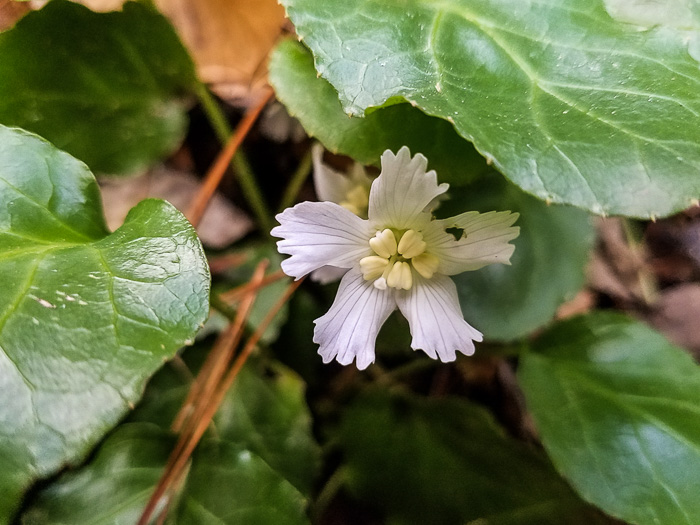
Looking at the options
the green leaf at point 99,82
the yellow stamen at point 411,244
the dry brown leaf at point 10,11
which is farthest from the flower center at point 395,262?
the dry brown leaf at point 10,11

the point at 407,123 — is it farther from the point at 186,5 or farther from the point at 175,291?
the point at 186,5

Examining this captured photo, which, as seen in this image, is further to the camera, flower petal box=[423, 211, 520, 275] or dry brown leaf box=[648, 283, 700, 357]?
dry brown leaf box=[648, 283, 700, 357]

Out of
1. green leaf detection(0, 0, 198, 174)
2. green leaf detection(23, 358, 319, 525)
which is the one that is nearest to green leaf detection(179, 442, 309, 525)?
green leaf detection(23, 358, 319, 525)

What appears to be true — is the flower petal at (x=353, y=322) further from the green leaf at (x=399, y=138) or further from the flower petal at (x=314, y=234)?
the green leaf at (x=399, y=138)

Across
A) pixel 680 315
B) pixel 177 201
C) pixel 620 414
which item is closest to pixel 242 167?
pixel 177 201

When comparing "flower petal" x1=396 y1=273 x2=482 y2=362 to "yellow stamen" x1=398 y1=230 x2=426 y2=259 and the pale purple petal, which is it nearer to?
"yellow stamen" x1=398 y1=230 x2=426 y2=259

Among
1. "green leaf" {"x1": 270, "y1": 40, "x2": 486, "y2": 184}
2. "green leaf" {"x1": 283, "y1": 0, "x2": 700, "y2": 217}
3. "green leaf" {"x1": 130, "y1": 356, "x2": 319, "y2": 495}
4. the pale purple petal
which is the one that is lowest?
"green leaf" {"x1": 130, "y1": 356, "x2": 319, "y2": 495}

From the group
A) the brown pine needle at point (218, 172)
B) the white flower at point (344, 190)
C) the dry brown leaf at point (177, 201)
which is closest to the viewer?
the white flower at point (344, 190)

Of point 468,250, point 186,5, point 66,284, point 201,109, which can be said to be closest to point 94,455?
point 66,284
